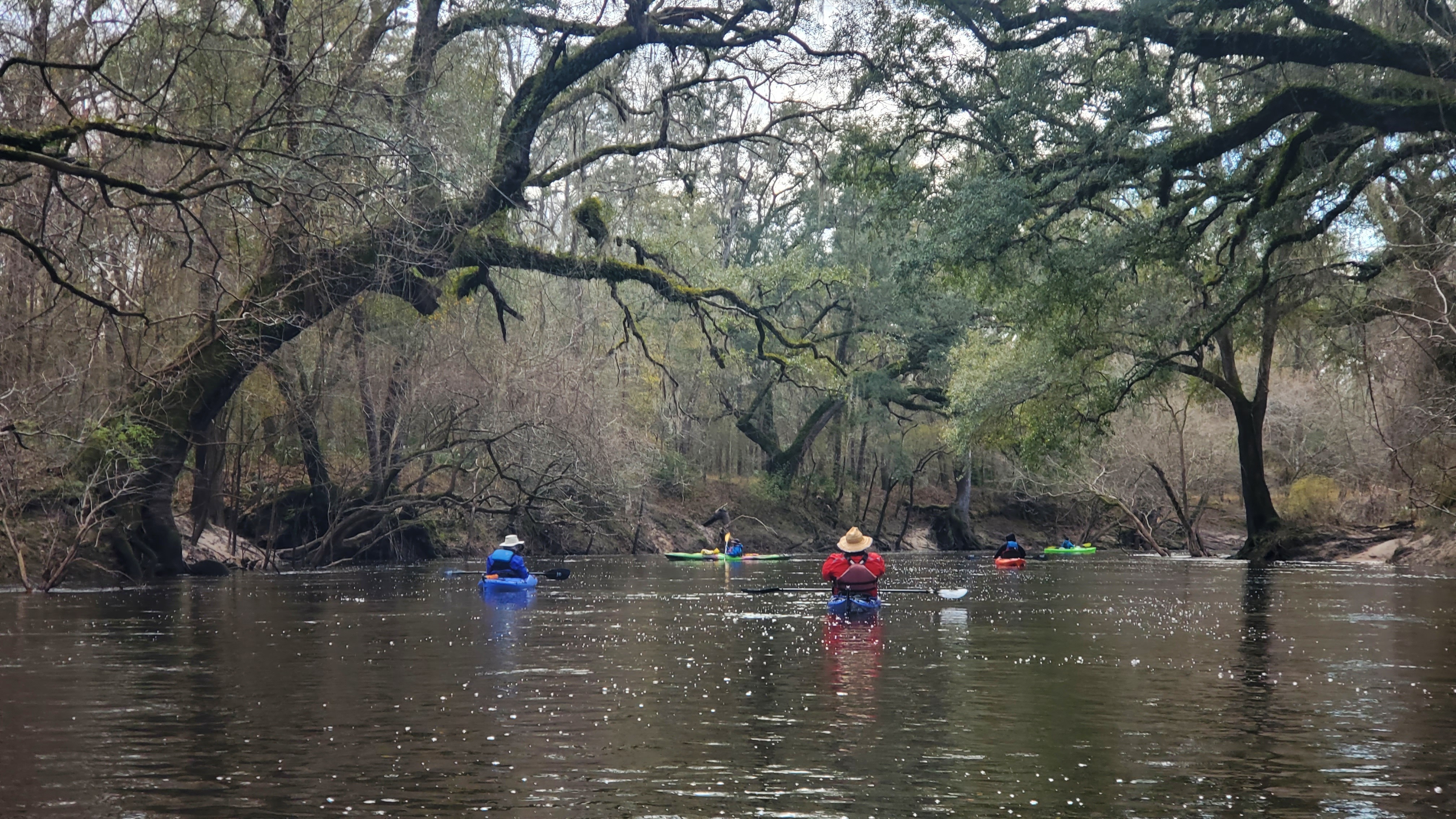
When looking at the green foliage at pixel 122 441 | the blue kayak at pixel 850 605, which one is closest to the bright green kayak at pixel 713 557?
the green foliage at pixel 122 441

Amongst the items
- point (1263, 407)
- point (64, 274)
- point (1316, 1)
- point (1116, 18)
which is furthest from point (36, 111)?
point (1263, 407)

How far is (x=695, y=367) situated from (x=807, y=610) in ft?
103

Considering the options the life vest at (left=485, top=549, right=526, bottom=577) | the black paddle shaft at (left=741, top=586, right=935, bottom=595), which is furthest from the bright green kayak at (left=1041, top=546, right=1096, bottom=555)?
the life vest at (left=485, top=549, right=526, bottom=577)

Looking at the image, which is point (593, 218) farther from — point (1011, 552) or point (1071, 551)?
point (1071, 551)

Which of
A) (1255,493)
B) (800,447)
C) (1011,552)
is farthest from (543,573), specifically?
(800,447)

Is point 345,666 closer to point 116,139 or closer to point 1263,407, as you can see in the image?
point 116,139

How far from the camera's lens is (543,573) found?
32.5 metres

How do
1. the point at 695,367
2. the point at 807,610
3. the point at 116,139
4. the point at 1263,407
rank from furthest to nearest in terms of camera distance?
the point at 695,367, the point at 1263,407, the point at 807,610, the point at 116,139

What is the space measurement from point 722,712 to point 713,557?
3204cm

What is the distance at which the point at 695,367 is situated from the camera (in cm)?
A: 5219

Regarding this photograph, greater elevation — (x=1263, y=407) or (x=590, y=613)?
(x=1263, y=407)

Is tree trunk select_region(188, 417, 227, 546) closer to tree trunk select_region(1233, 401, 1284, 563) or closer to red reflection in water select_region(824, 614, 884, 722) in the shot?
red reflection in water select_region(824, 614, 884, 722)

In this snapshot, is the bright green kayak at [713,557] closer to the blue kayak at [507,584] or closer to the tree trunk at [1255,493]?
the tree trunk at [1255,493]

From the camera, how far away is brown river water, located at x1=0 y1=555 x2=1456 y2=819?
298 inches
